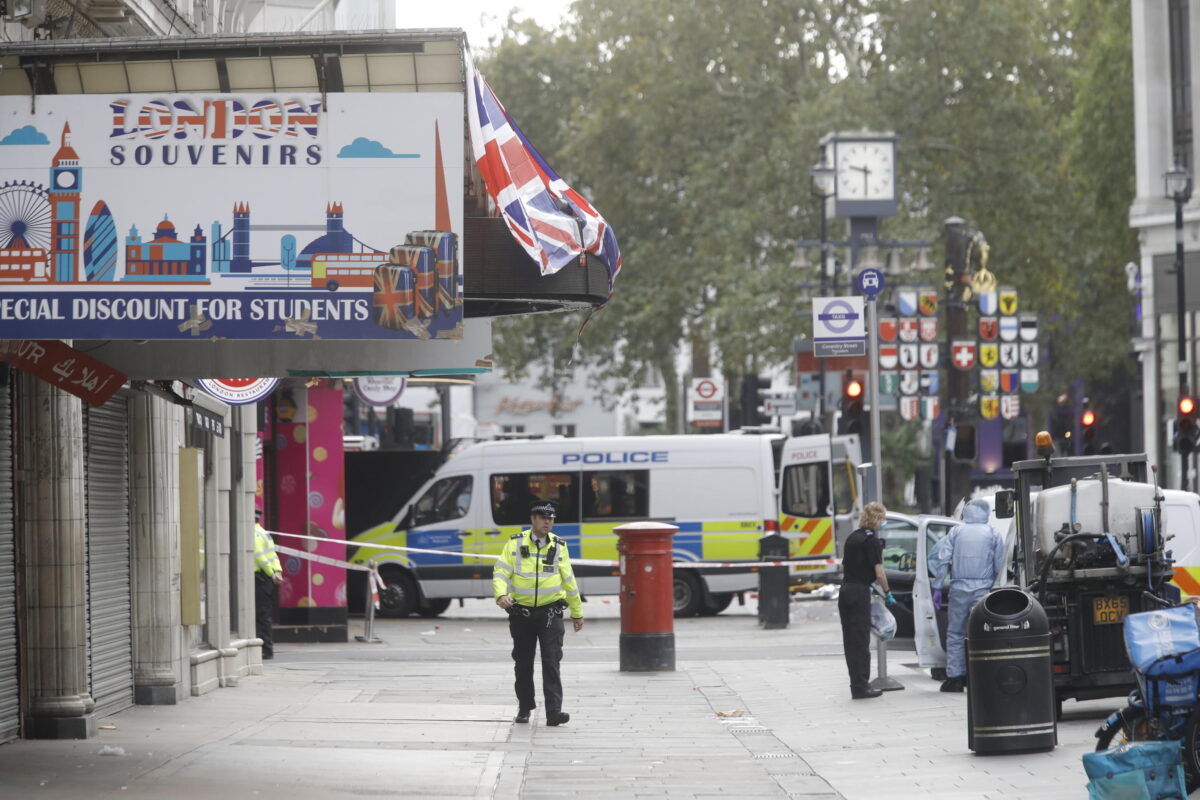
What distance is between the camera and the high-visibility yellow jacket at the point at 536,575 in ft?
46.2

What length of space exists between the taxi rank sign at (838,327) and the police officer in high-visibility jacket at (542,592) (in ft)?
21.2

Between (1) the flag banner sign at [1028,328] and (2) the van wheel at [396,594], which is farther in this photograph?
(1) the flag banner sign at [1028,328]

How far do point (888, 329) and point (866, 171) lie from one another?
10.0 feet

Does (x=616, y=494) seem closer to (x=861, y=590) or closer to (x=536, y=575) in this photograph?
(x=861, y=590)

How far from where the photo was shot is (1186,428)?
30.7 metres

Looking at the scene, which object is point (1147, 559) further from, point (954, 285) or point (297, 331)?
point (954, 285)

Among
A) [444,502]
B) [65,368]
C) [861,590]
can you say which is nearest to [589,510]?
[444,502]

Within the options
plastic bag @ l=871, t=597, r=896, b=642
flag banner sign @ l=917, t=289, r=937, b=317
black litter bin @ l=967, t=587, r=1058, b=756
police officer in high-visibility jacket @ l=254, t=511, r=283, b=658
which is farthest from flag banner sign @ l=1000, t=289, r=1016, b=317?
black litter bin @ l=967, t=587, r=1058, b=756

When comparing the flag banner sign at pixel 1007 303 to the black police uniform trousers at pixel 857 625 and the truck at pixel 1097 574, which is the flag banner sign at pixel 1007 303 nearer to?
the black police uniform trousers at pixel 857 625

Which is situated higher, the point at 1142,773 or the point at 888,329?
the point at 888,329

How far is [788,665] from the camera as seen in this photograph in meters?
19.6

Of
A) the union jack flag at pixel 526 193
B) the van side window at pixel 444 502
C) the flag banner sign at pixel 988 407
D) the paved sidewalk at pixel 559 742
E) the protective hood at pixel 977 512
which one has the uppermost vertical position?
the union jack flag at pixel 526 193

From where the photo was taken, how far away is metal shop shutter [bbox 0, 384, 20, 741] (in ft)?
40.3

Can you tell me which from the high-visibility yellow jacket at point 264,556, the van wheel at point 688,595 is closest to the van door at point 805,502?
the van wheel at point 688,595
